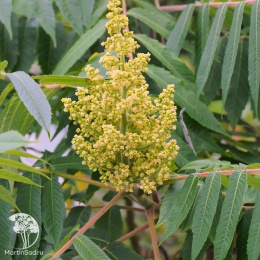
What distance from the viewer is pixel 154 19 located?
7.78 feet

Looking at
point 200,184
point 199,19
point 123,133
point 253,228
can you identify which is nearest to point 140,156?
point 123,133

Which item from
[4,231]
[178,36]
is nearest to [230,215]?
[4,231]

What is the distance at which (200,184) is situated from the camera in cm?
176

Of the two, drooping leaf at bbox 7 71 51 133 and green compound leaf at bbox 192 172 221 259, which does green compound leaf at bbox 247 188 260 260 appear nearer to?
green compound leaf at bbox 192 172 221 259

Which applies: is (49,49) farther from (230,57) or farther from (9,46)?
(230,57)

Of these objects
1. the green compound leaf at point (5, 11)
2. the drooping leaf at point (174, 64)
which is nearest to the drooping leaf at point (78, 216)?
the drooping leaf at point (174, 64)

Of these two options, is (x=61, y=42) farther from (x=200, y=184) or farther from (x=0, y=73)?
(x=200, y=184)

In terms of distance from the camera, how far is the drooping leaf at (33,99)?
5.08 ft

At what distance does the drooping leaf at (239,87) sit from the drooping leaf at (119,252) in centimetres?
86

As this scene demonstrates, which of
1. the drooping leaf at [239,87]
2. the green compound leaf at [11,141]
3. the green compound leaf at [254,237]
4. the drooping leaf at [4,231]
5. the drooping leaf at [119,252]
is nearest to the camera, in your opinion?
the green compound leaf at [11,141]

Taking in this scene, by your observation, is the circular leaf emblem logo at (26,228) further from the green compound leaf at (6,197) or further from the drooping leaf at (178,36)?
the drooping leaf at (178,36)

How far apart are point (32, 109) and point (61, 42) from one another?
123 centimetres

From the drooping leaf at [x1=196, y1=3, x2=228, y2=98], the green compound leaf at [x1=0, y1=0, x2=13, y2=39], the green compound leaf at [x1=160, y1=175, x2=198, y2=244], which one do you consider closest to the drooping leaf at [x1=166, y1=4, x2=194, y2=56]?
the drooping leaf at [x1=196, y1=3, x2=228, y2=98]

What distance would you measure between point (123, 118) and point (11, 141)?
42cm
